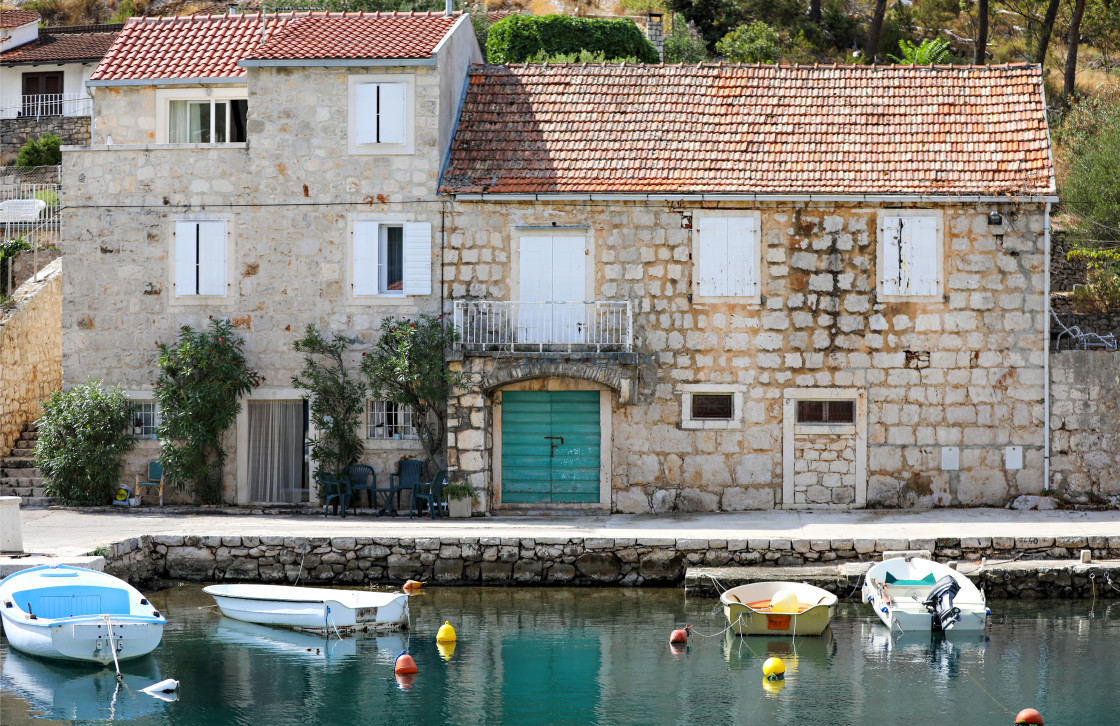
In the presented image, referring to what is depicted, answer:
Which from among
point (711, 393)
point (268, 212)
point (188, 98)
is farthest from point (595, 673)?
point (188, 98)

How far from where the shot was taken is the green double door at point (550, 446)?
22.3 meters

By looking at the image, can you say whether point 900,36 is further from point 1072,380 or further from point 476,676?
point 476,676

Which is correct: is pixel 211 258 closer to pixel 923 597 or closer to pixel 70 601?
pixel 70 601

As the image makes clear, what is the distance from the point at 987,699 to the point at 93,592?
11.2m

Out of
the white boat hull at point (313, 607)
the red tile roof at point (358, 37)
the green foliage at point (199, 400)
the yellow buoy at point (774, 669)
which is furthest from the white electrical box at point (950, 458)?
the green foliage at point (199, 400)

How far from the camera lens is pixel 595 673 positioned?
1494cm

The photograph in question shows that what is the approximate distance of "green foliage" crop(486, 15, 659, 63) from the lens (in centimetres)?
3584

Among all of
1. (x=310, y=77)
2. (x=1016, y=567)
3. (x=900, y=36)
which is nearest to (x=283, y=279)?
(x=310, y=77)

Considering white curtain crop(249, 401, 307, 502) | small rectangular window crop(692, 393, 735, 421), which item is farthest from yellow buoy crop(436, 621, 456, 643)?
white curtain crop(249, 401, 307, 502)

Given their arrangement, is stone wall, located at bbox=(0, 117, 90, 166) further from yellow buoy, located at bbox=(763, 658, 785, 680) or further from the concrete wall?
yellow buoy, located at bbox=(763, 658, 785, 680)

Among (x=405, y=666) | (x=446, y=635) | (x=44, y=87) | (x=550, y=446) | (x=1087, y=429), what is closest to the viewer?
(x=405, y=666)

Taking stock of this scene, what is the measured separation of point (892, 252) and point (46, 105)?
110 feet

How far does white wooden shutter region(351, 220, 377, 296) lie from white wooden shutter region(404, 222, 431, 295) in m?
0.62

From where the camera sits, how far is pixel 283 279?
74.5 ft
